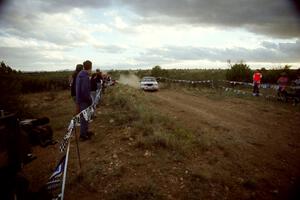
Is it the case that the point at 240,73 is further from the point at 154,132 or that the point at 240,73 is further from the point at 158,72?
the point at 154,132

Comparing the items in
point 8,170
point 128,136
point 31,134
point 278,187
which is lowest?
point 278,187

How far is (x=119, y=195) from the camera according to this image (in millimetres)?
4555

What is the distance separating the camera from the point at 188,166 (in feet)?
19.2

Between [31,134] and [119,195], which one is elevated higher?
[31,134]

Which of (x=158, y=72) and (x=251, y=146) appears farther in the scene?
(x=158, y=72)

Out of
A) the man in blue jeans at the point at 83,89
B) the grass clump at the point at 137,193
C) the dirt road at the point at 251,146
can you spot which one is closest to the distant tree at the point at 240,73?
the dirt road at the point at 251,146

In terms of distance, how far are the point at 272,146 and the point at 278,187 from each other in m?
2.51

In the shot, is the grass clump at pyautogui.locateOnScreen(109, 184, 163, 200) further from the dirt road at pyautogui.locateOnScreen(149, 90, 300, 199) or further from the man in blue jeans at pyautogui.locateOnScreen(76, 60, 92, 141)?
the man in blue jeans at pyautogui.locateOnScreen(76, 60, 92, 141)

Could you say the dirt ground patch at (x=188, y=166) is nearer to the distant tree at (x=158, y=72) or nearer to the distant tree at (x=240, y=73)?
the distant tree at (x=240, y=73)

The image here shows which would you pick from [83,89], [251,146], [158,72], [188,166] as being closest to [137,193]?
[188,166]

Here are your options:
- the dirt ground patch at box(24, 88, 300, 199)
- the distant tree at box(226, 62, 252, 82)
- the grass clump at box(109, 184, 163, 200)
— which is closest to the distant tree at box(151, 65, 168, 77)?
the distant tree at box(226, 62, 252, 82)

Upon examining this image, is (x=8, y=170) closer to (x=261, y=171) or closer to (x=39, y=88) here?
(x=261, y=171)

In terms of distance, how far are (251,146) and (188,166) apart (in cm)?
264

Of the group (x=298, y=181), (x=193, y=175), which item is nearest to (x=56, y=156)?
(x=193, y=175)
